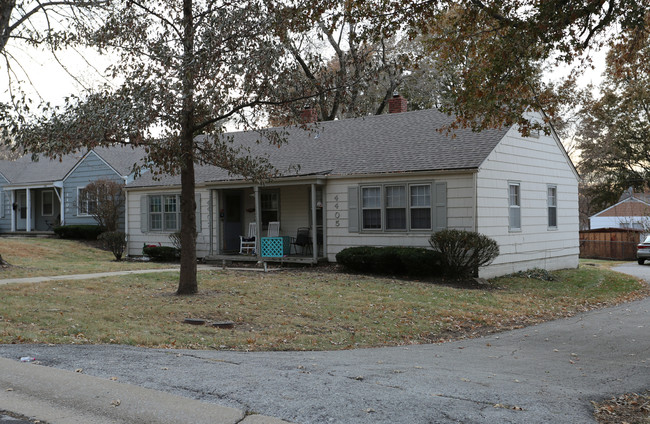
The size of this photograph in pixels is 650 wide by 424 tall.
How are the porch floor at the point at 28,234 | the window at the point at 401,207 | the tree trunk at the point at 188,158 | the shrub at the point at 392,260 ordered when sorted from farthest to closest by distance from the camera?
1. the porch floor at the point at 28,234
2. the window at the point at 401,207
3. the shrub at the point at 392,260
4. the tree trunk at the point at 188,158

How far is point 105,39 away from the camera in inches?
469

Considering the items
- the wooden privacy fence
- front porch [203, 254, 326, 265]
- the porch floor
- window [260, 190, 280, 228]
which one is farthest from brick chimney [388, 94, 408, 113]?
the porch floor

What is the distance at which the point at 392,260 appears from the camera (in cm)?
1667

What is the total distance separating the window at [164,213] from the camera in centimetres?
2250

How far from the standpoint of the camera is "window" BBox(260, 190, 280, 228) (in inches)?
845

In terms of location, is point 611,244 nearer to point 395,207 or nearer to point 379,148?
point 379,148

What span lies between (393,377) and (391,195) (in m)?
11.5

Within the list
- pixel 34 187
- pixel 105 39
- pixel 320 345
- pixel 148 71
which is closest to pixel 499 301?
pixel 320 345

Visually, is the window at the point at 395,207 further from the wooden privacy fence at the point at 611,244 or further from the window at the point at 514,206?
the wooden privacy fence at the point at 611,244

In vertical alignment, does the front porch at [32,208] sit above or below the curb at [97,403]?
above

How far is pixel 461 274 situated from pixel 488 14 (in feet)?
A: 25.4

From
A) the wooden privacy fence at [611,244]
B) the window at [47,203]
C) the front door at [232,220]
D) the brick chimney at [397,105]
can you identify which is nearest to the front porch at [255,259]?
the front door at [232,220]

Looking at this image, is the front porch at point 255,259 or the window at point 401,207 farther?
the front porch at point 255,259

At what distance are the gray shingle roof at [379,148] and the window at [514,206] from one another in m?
1.88
